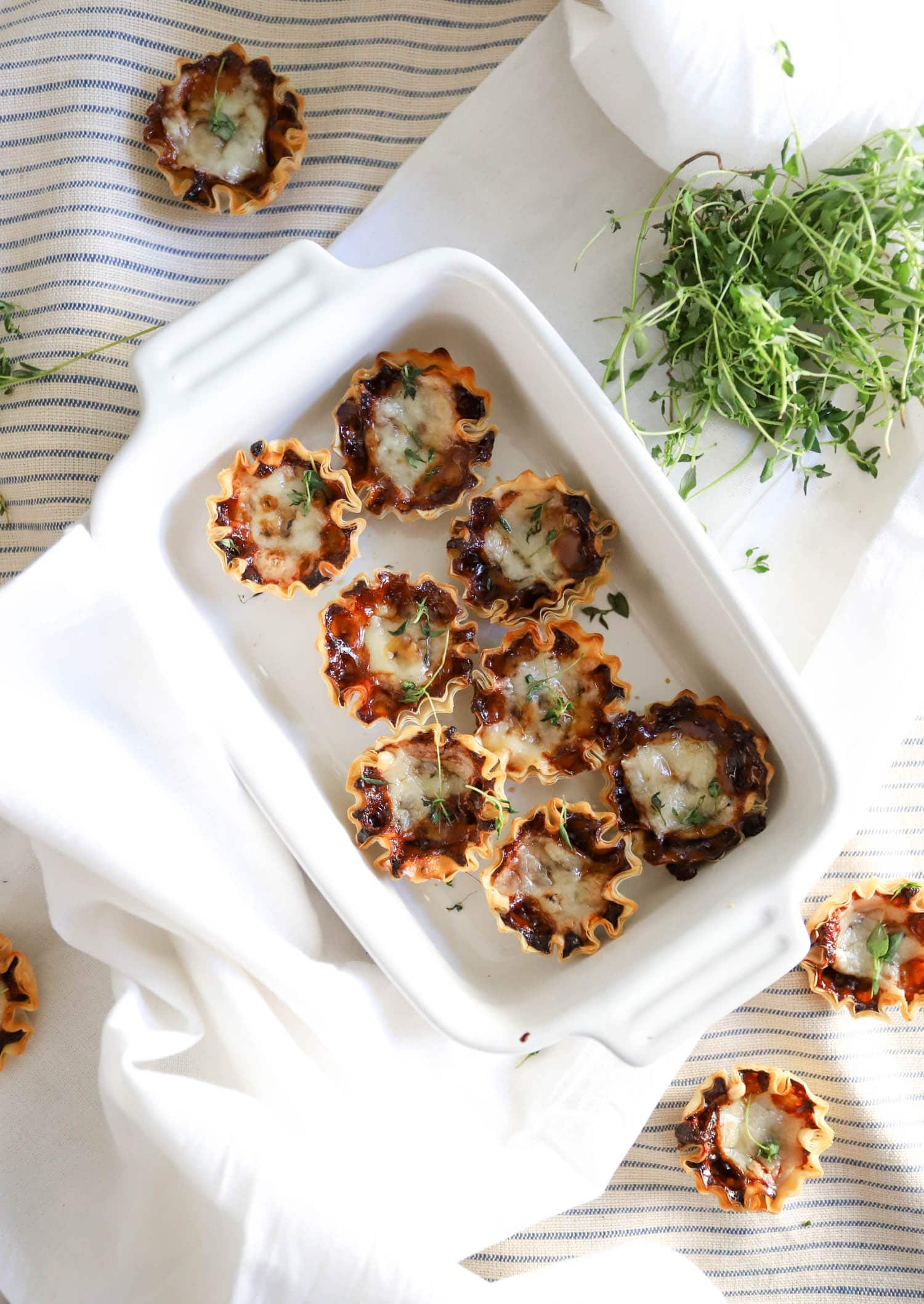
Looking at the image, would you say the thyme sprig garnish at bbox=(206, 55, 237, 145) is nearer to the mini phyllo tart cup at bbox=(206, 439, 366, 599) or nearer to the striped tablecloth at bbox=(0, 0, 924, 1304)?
the striped tablecloth at bbox=(0, 0, 924, 1304)

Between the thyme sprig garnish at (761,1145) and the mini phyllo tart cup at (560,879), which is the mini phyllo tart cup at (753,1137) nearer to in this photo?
the thyme sprig garnish at (761,1145)

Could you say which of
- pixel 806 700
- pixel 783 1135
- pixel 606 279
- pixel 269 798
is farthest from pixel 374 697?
pixel 783 1135

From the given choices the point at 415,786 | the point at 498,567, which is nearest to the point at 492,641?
the point at 498,567

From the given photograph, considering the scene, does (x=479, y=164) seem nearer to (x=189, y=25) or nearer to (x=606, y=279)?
(x=606, y=279)

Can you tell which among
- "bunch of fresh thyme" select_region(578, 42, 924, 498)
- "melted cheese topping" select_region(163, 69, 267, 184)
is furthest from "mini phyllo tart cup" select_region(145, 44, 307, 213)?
"bunch of fresh thyme" select_region(578, 42, 924, 498)

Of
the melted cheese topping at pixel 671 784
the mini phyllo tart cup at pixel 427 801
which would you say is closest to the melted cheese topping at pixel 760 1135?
the melted cheese topping at pixel 671 784

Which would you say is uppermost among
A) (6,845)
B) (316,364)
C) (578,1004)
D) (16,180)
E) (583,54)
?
(16,180)
